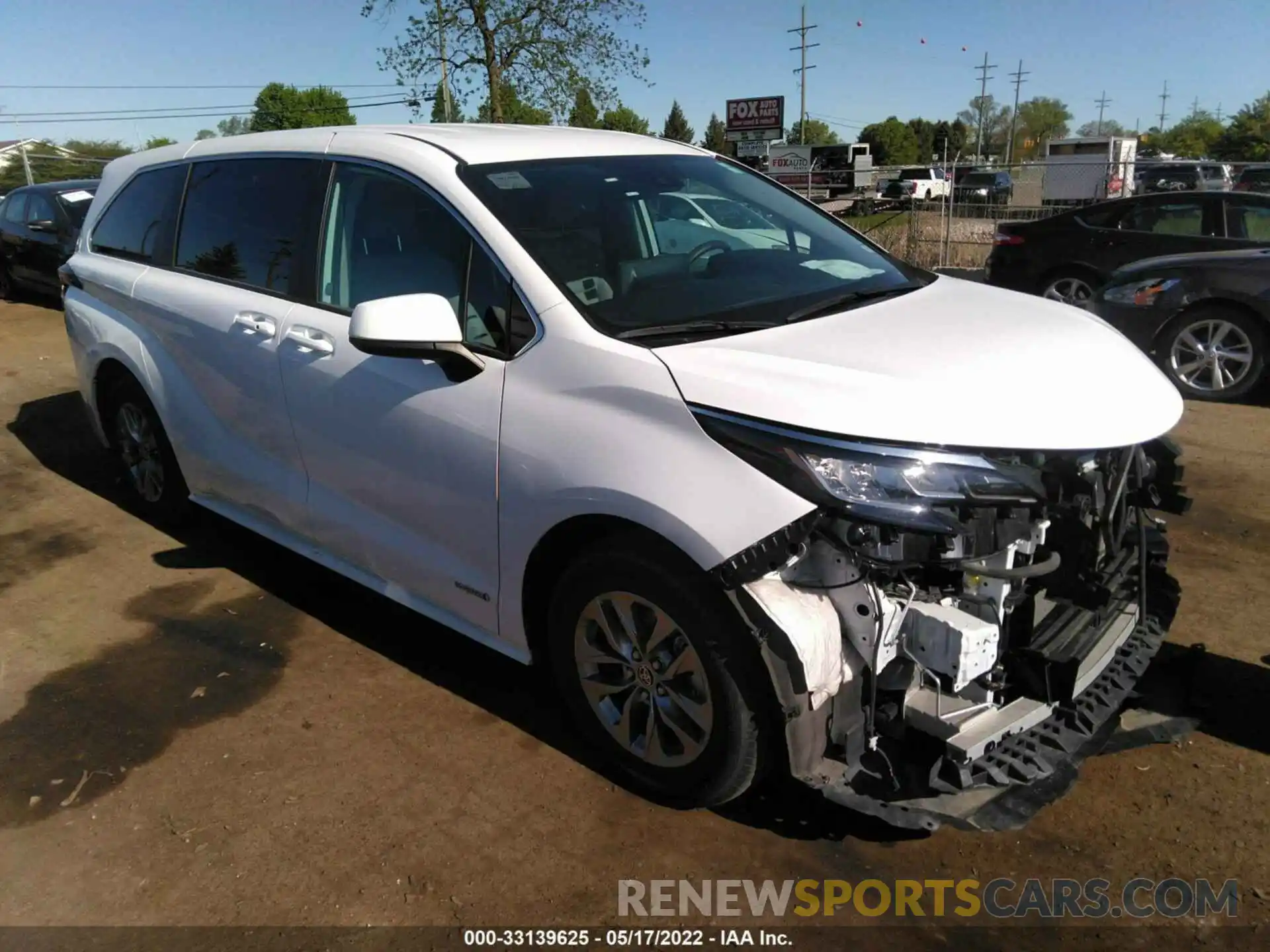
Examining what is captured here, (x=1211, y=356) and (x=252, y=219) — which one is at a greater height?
(x=252, y=219)

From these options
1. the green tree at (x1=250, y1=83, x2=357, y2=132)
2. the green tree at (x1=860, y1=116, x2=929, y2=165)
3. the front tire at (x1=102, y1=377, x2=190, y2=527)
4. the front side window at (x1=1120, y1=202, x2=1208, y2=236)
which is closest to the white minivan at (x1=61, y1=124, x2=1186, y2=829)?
the front tire at (x1=102, y1=377, x2=190, y2=527)

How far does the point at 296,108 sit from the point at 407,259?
8219 centimetres

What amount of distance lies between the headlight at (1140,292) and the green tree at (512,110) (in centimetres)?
1295

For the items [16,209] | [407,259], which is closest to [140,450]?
[407,259]

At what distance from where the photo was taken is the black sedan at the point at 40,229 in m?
11.8

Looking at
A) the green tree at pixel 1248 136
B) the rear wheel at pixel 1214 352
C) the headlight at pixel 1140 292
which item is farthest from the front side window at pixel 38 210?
the green tree at pixel 1248 136

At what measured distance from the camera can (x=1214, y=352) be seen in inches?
289

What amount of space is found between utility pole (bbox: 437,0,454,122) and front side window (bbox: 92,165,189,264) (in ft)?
44.9

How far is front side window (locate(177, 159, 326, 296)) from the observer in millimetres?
3832

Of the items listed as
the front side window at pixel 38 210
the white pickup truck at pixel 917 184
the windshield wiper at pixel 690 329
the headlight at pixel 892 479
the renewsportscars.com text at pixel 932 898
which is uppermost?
the white pickup truck at pixel 917 184

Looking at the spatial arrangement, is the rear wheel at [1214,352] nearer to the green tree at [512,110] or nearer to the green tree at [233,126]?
the green tree at [512,110]

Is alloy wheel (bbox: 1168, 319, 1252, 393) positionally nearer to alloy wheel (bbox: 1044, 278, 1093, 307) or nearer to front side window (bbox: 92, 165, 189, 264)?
alloy wheel (bbox: 1044, 278, 1093, 307)

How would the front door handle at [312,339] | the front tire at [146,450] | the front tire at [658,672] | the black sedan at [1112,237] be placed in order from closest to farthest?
the front tire at [658,672], the front door handle at [312,339], the front tire at [146,450], the black sedan at [1112,237]

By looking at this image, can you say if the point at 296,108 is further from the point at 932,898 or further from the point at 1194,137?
the point at 932,898
